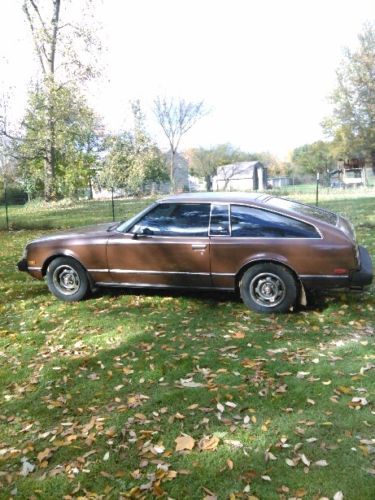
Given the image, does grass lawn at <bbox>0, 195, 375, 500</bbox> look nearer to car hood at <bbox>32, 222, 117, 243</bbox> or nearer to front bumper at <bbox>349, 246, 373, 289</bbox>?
front bumper at <bbox>349, 246, 373, 289</bbox>

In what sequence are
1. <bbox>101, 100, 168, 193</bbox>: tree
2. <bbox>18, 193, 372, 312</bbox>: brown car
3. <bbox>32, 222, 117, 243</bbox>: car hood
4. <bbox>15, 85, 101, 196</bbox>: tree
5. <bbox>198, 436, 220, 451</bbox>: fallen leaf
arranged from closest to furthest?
1. <bbox>198, 436, 220, 451</bbox>: fallen leaf
2. <bbox>18, 193, 372, 312</bbox>: brown car
3. <bbox>32, 222, 117, 243</bbox>: car hood
4. <bbox>15, 85, 101, 196</bbox>: tree
5. <bbox>101, 100, 168, 193</bbox>: tree

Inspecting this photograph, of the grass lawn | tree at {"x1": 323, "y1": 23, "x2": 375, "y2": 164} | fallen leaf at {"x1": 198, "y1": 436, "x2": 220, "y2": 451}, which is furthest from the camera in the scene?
tree at {"x1": 323, "y1": 23, "x2": 375, "y2": 164}

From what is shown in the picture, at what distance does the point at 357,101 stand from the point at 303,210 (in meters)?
41.6

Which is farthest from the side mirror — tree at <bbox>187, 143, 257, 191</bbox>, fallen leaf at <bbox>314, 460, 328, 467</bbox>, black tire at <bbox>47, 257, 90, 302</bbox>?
tree at <bbox>187, 143, 257, 191</bbox>

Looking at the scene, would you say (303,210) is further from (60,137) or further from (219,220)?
(60,137)

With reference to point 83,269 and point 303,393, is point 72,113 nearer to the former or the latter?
point 83,269

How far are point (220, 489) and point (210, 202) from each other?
3.97m

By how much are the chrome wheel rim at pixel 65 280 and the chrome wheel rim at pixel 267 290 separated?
2565mm

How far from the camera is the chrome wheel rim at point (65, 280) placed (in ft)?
22.5

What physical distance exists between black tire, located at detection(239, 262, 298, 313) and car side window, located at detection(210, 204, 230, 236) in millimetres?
599

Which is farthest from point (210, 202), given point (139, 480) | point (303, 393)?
point (139, 480)

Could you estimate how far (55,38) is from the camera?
85.5ft

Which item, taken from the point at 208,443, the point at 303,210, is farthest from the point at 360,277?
the point at 208,443

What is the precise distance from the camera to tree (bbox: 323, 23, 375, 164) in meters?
41.7
